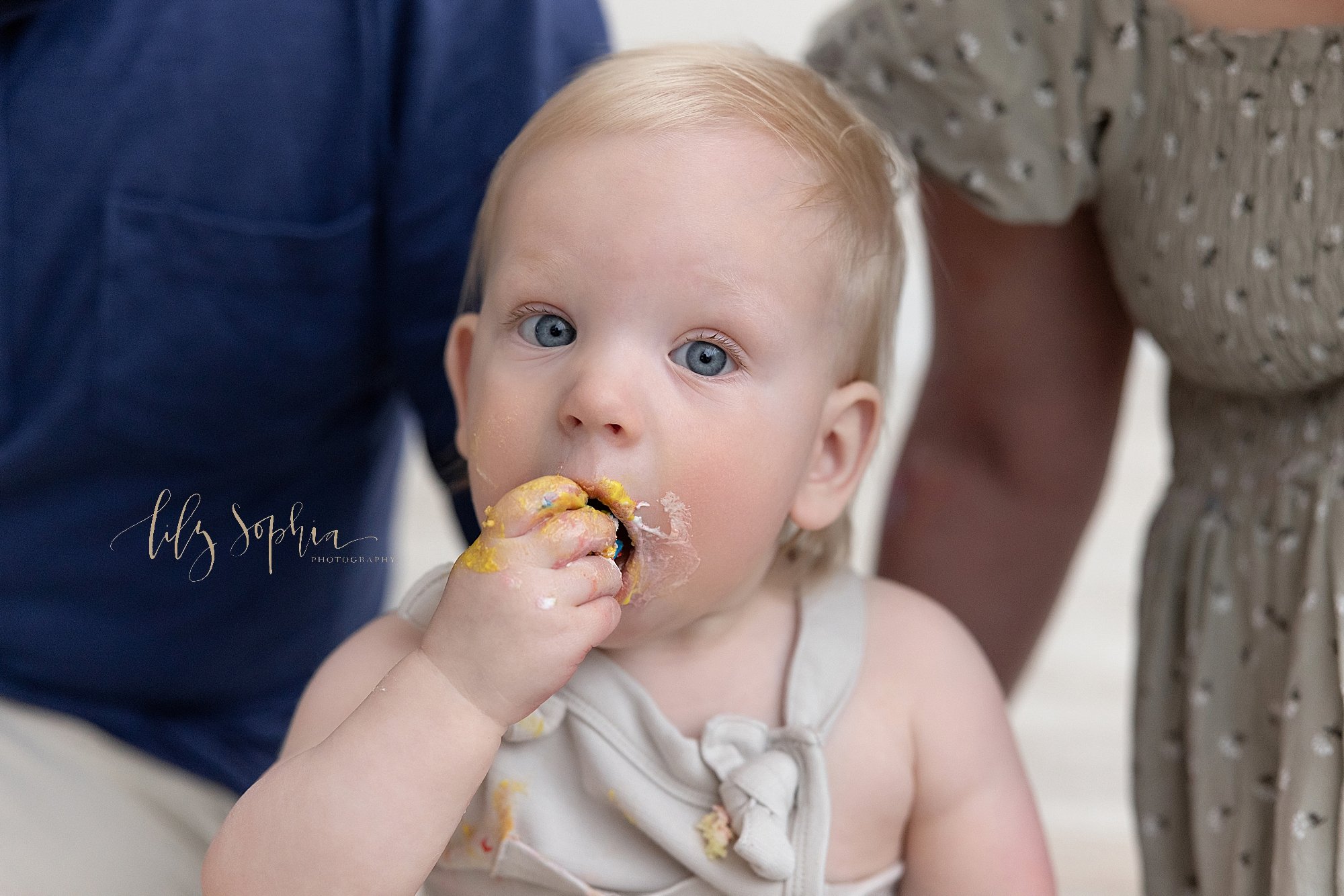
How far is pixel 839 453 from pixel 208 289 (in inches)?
19.8

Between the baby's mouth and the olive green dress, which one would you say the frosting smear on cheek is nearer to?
the baby's mouth

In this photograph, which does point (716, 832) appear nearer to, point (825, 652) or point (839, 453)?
point (825, 652)

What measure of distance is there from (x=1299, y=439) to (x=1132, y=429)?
8.24ft

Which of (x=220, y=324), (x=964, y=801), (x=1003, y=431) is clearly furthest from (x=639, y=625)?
(x=1003, y=431)

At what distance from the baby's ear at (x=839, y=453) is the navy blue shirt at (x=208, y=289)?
0.30 m

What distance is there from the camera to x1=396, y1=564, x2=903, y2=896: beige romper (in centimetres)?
86

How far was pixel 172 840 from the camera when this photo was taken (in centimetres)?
105

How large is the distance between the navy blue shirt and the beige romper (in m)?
0.23

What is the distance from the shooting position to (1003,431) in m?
1.29

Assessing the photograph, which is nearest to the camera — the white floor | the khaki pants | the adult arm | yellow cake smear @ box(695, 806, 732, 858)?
yellow cake smear @ box(695, 806, 732, 858)

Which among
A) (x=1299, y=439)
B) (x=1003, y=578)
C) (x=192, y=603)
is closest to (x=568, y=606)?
(x=192, y=603)

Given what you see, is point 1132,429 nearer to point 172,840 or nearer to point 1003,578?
point 1003,578

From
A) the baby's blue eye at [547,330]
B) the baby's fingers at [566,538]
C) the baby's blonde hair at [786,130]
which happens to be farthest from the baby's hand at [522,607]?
the baby's blonde hair at [786,130]

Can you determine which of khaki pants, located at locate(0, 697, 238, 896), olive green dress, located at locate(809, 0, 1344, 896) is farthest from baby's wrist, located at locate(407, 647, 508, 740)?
olive green dress, located at locate(809, 0, 1344, 896)
